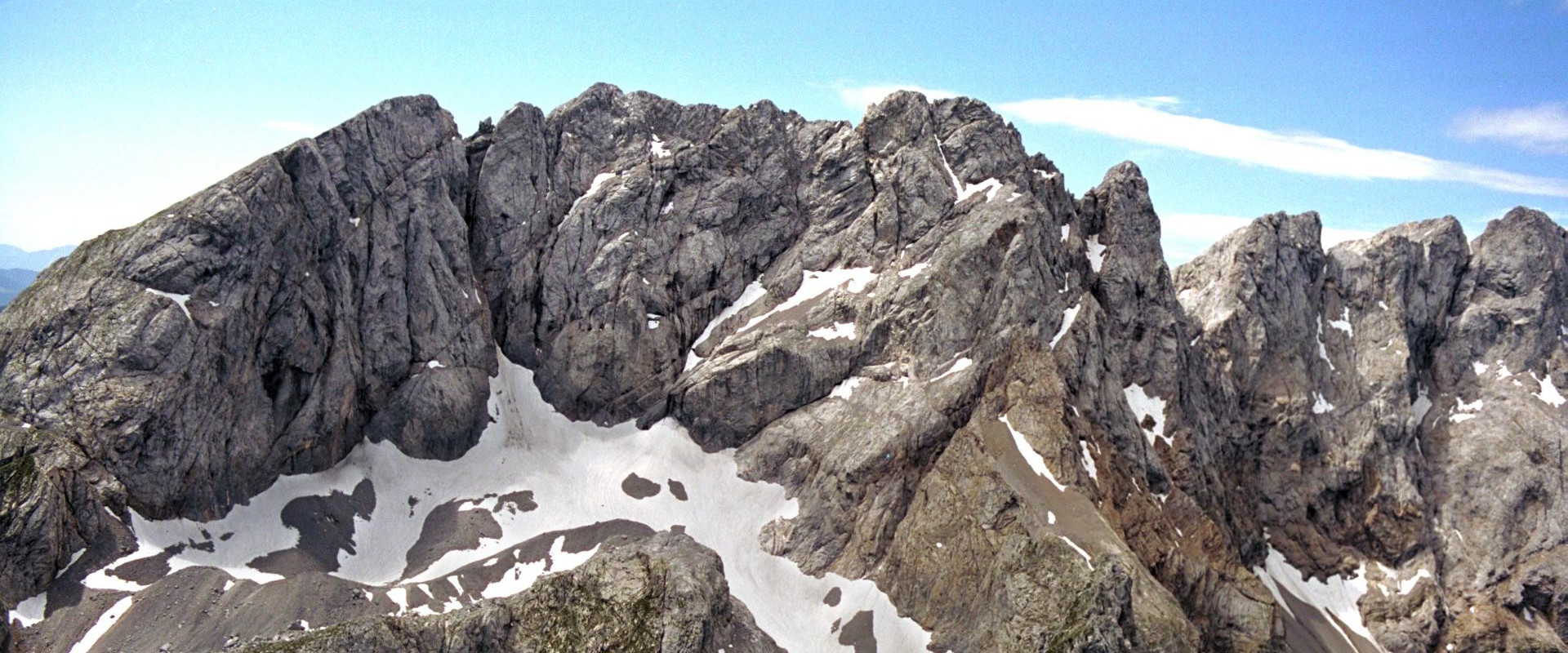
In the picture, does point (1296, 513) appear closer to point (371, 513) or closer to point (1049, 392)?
point (1049, 392)

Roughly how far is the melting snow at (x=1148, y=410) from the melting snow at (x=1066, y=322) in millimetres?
9214

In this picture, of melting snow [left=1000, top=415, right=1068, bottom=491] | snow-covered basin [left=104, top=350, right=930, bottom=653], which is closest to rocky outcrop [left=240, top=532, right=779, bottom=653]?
snow-covered basin [left=104, top=350, right=930, bottom=653]

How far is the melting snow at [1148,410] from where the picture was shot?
313 feet

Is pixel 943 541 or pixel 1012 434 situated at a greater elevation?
pixel 1012 434

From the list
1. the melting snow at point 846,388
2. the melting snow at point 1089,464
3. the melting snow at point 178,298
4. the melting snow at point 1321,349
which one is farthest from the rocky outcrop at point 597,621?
the melting snow at point 1321,349

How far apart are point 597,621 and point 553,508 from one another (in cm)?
2363

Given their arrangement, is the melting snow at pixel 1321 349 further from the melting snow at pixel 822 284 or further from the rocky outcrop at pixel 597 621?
the rocky outcrop at pixel 597 621

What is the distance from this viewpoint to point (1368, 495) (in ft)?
348

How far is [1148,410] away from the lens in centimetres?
9712

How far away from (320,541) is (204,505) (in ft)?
30.5

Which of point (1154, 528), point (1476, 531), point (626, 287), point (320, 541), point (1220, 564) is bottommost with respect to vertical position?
point (1476, 531)

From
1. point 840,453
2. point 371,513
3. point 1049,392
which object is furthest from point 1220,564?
point 371,513

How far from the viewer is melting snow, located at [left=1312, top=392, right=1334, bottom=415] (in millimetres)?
110062

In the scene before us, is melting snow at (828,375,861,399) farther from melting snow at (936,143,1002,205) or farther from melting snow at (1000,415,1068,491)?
melting snow at (936,143,1002,205)
